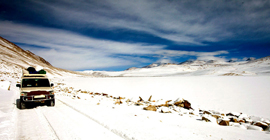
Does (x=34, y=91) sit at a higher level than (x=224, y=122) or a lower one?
higher

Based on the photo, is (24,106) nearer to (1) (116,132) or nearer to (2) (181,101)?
(1) (116,132)

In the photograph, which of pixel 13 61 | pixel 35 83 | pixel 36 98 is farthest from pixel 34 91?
pixel 13 61

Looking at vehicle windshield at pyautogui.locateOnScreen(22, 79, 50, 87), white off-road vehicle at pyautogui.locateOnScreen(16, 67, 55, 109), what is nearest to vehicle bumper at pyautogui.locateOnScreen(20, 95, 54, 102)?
white off-road vehicle at pyautogui.locateOnScreen(16, 67, 55, 109)

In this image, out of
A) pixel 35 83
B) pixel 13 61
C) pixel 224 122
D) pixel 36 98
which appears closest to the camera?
pixel 224 122

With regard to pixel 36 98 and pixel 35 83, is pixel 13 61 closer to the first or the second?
pixel 35 83

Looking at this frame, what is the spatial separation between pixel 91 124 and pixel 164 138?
2.91m

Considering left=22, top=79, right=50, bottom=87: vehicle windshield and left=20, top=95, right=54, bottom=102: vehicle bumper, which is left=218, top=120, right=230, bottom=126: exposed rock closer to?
left=20, top=95, right=54, bottom=102: vehicle bumper

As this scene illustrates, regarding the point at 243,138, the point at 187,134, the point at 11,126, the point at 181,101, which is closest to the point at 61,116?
the point at 11,126

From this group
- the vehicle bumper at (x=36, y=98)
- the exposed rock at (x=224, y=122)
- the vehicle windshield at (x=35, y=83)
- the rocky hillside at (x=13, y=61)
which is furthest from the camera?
the rocky hillside at (x=13, y=61)

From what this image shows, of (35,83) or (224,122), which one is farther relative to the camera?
(35,83)

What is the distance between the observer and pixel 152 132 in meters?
5.05

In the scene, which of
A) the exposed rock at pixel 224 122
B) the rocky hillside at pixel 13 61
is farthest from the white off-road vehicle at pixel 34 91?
the rocky hillside at pixel 13 61

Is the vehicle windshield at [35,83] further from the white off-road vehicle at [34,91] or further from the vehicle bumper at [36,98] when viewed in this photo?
the vehicle bumper at [36,98]

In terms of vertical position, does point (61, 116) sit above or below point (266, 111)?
above
